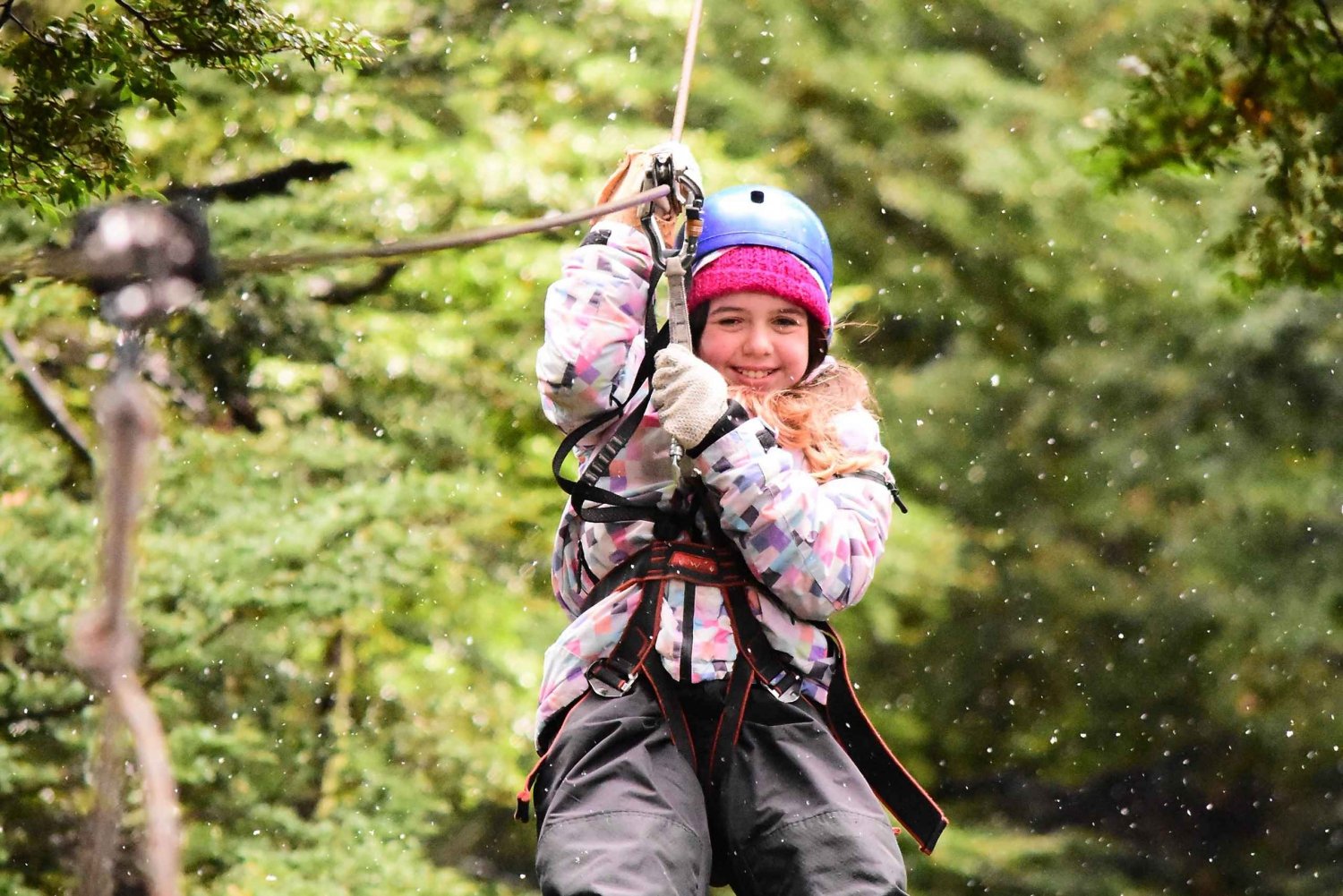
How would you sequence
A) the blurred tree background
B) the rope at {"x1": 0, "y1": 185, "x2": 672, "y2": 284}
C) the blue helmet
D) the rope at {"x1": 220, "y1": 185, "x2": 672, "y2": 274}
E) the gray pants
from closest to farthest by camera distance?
1. the rope at {"x1": 0, "y1": 185, "x2": 672, "y2": 284}
2. the rope at {"x1": 220, "y1": 185, "x2": 672, "y2": 274}
3. the gray pants
4. the blue helmet
5. the blurred tree background

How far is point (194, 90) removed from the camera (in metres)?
6.79

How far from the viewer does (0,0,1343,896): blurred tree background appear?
5.01 metres

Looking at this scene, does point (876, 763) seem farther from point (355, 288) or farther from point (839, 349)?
point (839, 349)

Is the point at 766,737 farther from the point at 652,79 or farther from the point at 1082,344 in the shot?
the point at 1082,344

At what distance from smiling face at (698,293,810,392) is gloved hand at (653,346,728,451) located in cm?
25

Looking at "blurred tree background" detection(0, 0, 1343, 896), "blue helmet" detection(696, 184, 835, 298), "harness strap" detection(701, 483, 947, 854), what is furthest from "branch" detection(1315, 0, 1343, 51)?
"harness strap" detection(701, 483, 947, 854)

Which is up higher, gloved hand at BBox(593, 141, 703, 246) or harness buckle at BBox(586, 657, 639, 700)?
gloved hand at BBox(593, 141, 703, 246)

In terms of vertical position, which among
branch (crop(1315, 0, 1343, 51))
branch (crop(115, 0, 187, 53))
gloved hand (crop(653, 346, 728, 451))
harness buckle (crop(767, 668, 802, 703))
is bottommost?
harness buckle (crop(767, 668, 802, 703))

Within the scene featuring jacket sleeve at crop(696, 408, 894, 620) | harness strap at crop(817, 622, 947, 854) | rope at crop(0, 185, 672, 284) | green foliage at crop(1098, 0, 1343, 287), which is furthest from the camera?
green foliage at crop(1098, 0, 1343, 287)

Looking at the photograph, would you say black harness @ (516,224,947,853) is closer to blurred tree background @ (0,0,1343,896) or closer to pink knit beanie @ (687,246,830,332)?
pink knit beanie @ (687,246,830,332)

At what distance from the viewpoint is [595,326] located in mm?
2262

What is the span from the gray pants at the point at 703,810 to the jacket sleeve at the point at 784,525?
0.17 meters

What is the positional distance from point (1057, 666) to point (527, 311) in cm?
482

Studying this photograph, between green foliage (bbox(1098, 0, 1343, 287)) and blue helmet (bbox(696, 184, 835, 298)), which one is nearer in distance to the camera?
blue helmet (bbox(696, 184, 835, 298))
